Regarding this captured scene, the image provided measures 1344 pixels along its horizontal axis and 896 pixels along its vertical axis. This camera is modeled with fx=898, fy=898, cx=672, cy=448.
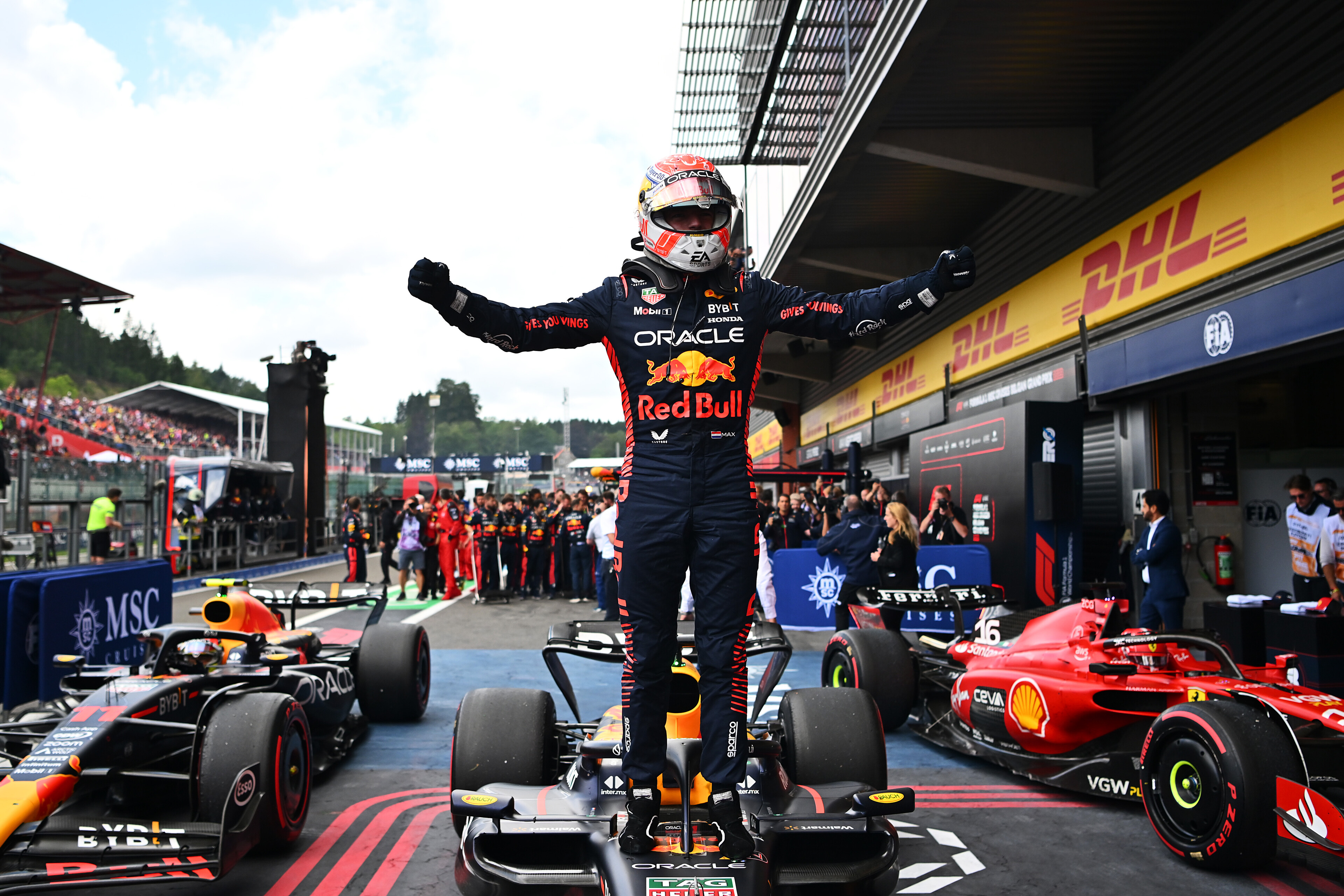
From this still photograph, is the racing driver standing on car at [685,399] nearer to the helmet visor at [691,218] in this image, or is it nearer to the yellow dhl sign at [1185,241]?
the helmet visor at [691,218]

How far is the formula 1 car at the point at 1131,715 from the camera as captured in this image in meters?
3.48

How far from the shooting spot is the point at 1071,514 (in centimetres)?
948

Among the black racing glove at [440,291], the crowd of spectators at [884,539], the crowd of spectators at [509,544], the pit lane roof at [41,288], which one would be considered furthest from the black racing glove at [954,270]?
the pit lane roof at [41,288]

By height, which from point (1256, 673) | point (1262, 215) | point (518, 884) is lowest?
point (518, 884)

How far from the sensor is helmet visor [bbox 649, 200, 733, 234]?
2.98 metres

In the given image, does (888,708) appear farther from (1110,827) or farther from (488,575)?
(488,575)

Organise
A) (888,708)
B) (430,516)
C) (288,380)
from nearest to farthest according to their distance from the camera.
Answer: (888,708), (430,516), (288,380)

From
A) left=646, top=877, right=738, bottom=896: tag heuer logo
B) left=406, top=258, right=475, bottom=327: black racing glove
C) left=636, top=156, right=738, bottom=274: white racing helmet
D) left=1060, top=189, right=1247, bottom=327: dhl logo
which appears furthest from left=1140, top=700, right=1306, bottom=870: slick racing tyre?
left=1060, top=189, right=1247, bottom=327: dhl logo

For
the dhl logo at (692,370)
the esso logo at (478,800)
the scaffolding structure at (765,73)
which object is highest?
the scaffolding structure at (765,73)

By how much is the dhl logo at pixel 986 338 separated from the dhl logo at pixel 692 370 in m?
9.73

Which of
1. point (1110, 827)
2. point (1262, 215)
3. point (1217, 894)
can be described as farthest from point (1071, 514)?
point (1217, 894)

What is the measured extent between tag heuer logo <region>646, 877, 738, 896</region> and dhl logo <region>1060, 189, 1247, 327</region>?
290 inches

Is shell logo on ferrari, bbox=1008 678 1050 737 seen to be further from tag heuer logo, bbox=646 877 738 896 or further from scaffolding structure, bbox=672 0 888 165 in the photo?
scaffolding structure, bbox=672 0 888 165

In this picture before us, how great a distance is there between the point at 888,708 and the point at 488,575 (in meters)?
9.46
